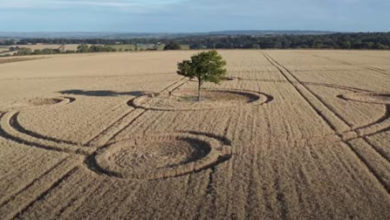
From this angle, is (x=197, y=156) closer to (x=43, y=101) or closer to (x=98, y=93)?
(x=43, y=101)

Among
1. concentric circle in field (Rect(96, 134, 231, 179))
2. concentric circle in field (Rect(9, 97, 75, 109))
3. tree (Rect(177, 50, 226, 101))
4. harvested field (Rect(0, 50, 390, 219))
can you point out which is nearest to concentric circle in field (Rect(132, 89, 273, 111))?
harvested field (Rect(0, 50, 390, 219))

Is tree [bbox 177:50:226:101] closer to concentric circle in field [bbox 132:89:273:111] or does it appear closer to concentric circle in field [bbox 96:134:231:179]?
concentric circle in field [bbox 132:89:273:111]

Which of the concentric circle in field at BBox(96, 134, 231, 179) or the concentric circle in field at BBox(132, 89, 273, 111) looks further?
the concentric circle in field at BBox(132, 89, 273, 111)

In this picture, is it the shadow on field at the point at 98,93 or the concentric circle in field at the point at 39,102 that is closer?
the concentric circle in field at the point at 39,102

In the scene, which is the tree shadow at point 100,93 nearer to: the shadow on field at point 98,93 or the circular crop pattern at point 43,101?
the shadow on field at point 98,93

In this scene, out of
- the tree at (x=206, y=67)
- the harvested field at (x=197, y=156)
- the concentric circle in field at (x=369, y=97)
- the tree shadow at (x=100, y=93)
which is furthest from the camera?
the tree shadow at (x=100, y=93)

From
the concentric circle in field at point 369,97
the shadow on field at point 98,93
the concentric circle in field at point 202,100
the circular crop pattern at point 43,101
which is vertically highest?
the concentric circle in field at point 369,97

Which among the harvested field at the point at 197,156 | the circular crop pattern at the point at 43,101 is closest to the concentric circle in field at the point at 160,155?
the harvested field at the point at 197,156

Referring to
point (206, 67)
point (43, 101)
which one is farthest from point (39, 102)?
point (206, 67)
